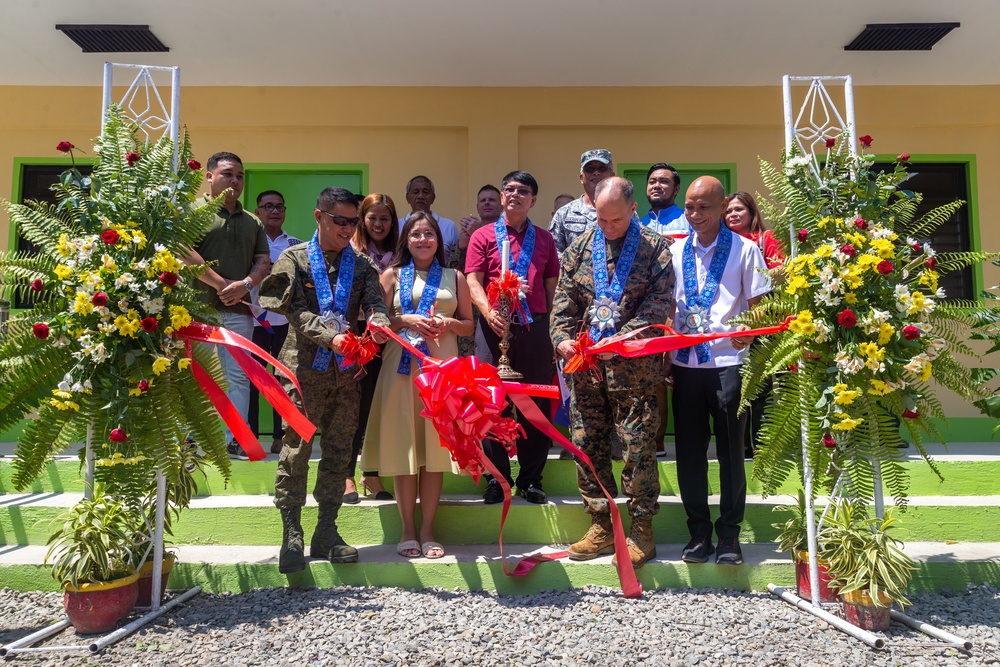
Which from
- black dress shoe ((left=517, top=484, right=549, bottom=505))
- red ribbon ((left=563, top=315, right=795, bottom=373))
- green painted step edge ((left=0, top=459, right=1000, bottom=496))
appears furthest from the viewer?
green painted step edge ((left=0, top=459, right=1000, bottom=496))

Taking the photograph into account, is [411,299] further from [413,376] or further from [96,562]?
[96,562]

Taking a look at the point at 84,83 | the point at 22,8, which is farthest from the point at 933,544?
the point at 84,83

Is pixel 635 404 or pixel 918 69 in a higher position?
pixel 918 69

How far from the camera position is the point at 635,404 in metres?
4.00

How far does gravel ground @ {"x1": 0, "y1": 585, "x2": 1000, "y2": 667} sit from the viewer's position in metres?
3.26

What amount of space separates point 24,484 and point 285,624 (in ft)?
4.59

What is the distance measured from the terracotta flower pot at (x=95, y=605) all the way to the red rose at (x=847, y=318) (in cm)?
370

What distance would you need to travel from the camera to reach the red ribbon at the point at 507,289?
4512 mm

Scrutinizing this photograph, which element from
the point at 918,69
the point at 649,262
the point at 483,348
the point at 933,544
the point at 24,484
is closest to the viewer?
the point at 24,484

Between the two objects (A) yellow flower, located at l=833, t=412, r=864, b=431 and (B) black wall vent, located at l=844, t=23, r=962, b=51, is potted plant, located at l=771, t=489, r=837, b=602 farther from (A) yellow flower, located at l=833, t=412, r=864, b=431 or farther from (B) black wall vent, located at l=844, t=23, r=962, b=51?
(B) black wall vent, located at l=844, t=23, r=962, b=51

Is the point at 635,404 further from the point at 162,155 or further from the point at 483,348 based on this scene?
the point at 162,155

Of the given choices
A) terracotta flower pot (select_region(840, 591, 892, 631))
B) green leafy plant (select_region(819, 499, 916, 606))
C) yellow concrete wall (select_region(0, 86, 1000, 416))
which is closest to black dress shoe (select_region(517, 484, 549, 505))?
green leafy plant (select_region(819, 499, 916, 606))

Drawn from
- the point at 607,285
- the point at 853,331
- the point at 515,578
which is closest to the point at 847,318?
the point at 853,331

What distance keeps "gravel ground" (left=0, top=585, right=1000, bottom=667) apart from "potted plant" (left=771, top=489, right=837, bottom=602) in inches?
6.7
